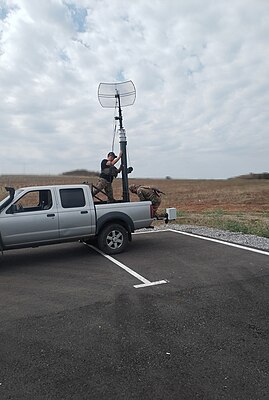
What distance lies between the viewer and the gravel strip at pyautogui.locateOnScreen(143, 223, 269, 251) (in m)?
8.78

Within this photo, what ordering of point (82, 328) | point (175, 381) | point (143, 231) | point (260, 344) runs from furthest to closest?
1. point (143, 231)
2. point (82, 328)
3. point (260, 344)
4. point (175, 381)

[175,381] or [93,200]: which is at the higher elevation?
[93,200]

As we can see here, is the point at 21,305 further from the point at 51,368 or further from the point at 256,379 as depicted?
the point at 256,379

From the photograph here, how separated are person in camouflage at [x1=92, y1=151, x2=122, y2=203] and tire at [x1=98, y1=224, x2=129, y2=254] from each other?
→ 116 cm

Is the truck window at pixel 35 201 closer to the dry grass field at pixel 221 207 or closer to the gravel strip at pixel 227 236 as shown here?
the dry grass field at pixel 221 207

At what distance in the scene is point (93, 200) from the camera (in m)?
8.11

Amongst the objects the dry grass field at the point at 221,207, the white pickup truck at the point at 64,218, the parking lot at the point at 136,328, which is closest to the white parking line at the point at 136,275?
the parking lot at the point at 136,328

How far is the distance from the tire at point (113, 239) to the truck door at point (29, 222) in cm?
107

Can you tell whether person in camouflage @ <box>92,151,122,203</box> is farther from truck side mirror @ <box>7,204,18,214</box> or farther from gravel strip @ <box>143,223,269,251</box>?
gravel strip @ <box>143,223,269,251</box>

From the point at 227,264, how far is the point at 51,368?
14.8 feet

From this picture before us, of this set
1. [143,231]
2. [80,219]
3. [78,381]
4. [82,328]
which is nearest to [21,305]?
[82,328]

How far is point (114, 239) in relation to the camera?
8188 millimetres

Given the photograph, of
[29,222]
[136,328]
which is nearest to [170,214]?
[29,222]

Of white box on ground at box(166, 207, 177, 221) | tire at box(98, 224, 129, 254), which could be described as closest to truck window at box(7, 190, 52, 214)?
tire at box(98, 224, 129, 254)
